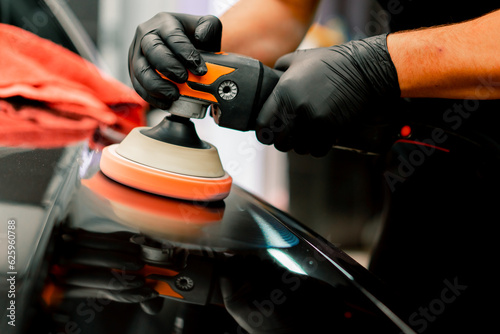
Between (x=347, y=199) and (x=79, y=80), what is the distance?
6.13 ft

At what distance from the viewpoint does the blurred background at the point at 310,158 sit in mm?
2416

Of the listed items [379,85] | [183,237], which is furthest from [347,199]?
[183,237]

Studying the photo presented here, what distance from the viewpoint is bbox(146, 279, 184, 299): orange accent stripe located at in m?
0.50

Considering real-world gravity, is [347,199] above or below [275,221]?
below

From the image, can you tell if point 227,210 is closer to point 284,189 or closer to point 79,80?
point 79,80

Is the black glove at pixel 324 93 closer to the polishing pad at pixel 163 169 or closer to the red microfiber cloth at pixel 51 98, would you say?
the polishing pad at pixel 163 169

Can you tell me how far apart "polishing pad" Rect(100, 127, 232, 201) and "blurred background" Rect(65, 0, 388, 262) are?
171 cm

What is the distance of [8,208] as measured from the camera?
20.3 inches

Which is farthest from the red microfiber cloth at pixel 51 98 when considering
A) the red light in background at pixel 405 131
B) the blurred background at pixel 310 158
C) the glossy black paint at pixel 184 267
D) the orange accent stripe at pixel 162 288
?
the blurred background at pixel 310 158

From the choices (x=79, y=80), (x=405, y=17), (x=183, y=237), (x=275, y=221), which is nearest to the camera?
(x=183, y=237)

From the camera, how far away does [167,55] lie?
73 centimetres

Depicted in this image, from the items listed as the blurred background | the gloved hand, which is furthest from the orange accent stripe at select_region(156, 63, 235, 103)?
the blurred background

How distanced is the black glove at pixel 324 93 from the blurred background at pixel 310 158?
157cm

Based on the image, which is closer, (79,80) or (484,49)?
(484,49)
